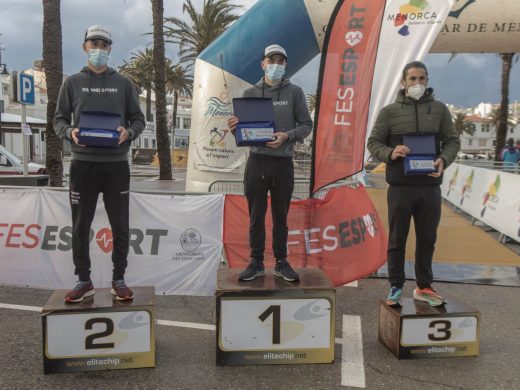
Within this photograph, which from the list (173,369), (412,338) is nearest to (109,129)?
(173,369)

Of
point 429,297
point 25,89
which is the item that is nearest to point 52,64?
point 25,89

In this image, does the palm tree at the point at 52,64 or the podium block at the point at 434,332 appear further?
the palm tree at the point at 52,64

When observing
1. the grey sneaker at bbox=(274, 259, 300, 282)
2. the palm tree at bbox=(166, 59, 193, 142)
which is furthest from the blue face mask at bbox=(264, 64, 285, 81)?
the palm tree at bbox=(166, 59, 193, 142)

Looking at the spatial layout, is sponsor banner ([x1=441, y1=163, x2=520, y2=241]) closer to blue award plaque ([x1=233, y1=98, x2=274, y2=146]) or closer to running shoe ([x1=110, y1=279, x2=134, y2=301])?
blue award plaque ([x1=233, y1=98, x2=274, y2=146])

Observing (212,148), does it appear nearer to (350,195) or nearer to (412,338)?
(350,195)

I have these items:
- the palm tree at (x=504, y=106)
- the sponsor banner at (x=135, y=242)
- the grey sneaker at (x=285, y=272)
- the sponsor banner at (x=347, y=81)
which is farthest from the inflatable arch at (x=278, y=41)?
the palm tree at (x=504, y=106)

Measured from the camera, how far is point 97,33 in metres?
3.61

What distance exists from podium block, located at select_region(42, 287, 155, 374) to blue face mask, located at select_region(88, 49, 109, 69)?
1.86 meters

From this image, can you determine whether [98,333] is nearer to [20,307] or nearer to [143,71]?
[20,307]

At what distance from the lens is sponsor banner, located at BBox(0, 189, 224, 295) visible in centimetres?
547

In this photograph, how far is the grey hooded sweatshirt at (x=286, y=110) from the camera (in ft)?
12.8

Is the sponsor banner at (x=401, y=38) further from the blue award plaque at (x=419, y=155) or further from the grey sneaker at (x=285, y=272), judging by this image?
the grey sneaker at (x=285, y=272)

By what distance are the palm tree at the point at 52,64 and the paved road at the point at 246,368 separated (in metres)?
6.21

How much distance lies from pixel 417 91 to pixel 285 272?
185cm
